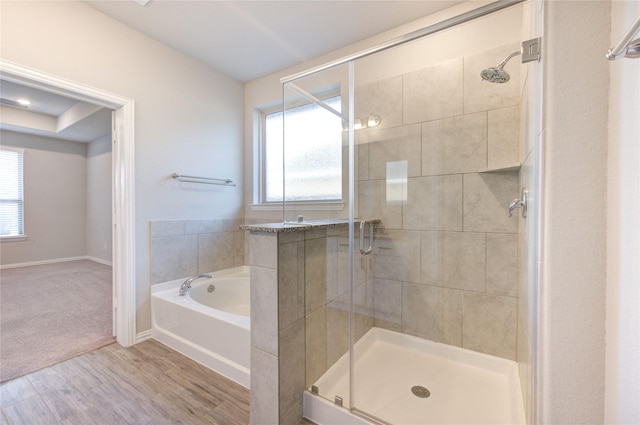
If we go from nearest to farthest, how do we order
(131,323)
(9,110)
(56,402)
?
1. (56,402)
2. (131,323)
3. (9,110)

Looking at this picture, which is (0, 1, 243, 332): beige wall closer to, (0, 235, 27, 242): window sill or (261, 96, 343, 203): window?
(261, 96, 343, 203): window

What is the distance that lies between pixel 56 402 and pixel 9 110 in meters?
4.94

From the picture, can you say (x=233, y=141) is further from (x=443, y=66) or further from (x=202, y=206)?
(x=443, y=66)

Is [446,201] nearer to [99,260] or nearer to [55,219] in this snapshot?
[99,260]

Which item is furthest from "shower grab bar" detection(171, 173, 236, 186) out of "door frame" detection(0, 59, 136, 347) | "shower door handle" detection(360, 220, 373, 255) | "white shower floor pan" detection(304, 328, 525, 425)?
"white shower floor pan" detection(304, 328, 525, 425)

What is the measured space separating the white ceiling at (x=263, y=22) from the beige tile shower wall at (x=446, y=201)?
0.56 meters

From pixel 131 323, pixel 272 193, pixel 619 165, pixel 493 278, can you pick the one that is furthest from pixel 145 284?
pixel 619 165

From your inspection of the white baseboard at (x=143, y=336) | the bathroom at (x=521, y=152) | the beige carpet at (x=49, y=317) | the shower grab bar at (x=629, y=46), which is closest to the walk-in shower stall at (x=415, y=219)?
the bathroom at (x=521, y=152)

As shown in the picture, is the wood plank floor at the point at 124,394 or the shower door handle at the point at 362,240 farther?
the shower door handle at the point at 362,240

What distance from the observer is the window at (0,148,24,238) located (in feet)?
14.5

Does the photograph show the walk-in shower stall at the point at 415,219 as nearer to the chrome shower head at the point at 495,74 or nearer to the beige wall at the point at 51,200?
the chrome shower head at the point at 495,74

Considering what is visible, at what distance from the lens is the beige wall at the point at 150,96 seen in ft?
5.64

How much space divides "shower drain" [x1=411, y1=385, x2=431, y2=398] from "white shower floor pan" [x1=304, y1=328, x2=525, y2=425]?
18mm

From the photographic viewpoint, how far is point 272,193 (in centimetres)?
301
